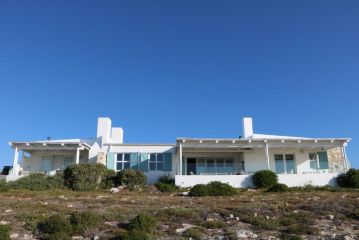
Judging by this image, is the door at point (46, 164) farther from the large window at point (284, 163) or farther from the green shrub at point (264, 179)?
the large window at point (284, 163)

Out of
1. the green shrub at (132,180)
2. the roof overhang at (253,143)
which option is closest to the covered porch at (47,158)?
the green shrub at (132,180)

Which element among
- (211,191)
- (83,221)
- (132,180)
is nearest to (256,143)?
(211,191)

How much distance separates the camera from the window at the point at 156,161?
2742 cm

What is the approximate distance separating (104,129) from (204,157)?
8.57 metres

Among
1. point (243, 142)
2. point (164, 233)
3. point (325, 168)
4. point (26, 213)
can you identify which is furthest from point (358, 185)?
point (26, 213)

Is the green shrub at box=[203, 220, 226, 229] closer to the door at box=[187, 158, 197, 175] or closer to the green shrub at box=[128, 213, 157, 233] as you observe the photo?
the green shrub at box=[128, 213, 157, 233]

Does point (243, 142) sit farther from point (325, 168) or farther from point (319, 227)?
point (319, 227)

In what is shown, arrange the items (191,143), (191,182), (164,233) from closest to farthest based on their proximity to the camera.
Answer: (164,233) → (191,182) → (191,143)

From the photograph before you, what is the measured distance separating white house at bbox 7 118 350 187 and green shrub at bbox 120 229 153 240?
15857 millimetres

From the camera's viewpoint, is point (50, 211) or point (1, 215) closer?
point (1, 215)

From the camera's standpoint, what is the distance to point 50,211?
11.3 m

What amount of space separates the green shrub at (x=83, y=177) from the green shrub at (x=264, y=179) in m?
10.4

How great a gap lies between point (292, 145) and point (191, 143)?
7713 mm

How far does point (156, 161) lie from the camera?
1087 inches
